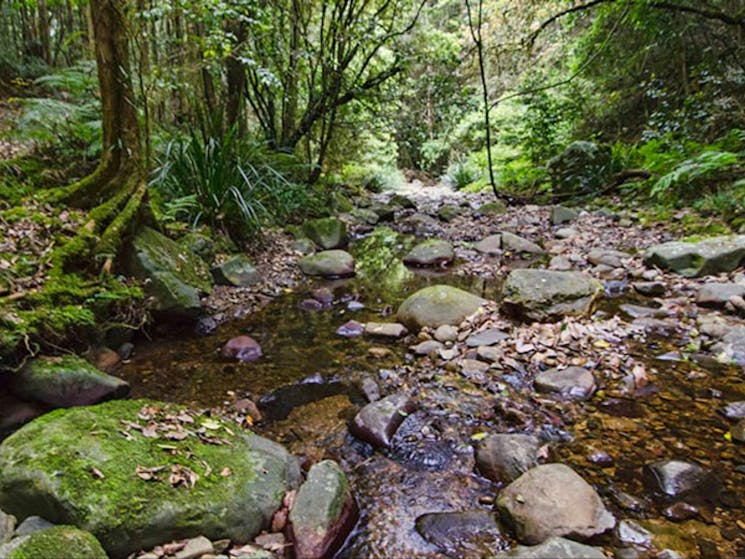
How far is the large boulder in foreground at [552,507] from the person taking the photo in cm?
161

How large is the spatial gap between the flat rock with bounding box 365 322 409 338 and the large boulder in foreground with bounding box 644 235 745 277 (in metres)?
2.76

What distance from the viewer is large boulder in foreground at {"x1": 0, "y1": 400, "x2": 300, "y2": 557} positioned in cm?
146

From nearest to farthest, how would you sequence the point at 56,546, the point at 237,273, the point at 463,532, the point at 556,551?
the point at 56,546, the point at 556,551, the point at 463,532, the point at 237,273

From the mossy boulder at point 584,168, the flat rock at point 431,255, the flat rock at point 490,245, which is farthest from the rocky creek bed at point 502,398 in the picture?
the mossy boulder at point 584,168

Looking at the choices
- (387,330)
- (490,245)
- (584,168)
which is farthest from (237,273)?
(584,168)

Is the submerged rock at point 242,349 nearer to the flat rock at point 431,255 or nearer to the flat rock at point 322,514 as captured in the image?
the flat rock at point 322,514

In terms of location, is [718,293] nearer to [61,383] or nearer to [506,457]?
[506,457]

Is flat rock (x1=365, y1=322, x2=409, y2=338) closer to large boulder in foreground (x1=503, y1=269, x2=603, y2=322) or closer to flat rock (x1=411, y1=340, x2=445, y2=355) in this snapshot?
flat rock (x1=411, y1=340, x2=445, y2=355)

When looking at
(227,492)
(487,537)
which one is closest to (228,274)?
(227,492)

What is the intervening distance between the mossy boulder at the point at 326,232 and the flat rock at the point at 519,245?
236cm

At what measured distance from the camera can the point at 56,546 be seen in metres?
1.24

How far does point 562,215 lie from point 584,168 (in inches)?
63.3

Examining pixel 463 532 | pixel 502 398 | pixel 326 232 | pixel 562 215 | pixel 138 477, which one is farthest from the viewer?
pixel 562 215

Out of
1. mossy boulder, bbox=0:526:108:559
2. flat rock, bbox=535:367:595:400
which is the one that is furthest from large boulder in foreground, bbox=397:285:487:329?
mossy boulder, bbox=0:526:108:559
